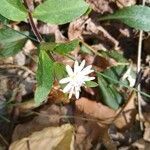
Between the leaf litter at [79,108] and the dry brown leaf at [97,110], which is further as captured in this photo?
the dry brown leaf at [97,110]

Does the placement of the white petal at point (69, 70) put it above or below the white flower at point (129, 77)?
above

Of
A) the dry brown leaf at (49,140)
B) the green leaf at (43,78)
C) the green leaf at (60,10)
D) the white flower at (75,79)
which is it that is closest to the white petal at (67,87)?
the white flower at (75,79)

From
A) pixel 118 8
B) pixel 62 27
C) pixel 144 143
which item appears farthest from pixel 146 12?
pixel 144 143

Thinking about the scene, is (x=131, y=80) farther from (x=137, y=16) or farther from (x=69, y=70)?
(x=69, y=70)

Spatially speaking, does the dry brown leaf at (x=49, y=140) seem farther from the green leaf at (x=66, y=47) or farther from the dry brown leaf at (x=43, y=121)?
the green leaf at (x=66, y=47)

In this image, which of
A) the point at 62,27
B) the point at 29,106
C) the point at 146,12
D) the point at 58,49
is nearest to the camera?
the point at 58,49

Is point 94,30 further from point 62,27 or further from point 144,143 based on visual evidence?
point 144,143

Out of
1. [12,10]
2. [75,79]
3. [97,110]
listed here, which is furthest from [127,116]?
[12,10]
